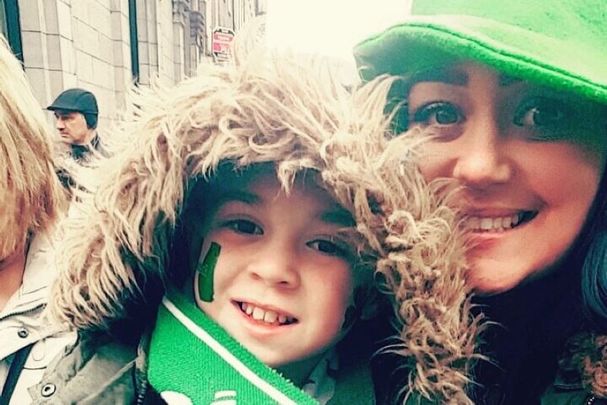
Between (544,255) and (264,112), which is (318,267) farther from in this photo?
(544,255)

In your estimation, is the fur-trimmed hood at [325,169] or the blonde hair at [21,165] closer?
the fur-trimmed hood at [325,169]

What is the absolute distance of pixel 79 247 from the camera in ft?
3.54

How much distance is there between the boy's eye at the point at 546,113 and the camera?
944 millimetres

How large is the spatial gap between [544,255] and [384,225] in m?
0.28

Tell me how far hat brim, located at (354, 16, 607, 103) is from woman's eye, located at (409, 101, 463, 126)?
2.8 inches

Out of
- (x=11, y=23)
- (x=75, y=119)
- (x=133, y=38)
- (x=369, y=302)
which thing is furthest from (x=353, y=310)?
(x=133, y=38)

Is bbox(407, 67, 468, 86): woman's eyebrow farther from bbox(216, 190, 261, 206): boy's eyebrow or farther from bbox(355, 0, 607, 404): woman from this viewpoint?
bbox(216, 190, 261, 206): boy's eyebrow

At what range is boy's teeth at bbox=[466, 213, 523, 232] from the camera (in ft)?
3.23

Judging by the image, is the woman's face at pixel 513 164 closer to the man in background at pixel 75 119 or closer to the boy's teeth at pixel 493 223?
the boy's teeth at pixel 493 223

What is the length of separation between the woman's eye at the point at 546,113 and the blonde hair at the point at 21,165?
114cm

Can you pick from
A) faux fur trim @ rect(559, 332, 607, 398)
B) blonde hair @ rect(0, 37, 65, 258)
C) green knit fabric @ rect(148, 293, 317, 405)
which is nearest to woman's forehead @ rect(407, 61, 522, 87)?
faux fur trim @ rect(559, 332, 607, 398)

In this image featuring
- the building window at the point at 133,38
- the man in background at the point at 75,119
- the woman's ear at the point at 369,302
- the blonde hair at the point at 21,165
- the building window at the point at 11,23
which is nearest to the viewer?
the woman's ear at the point at 369,302

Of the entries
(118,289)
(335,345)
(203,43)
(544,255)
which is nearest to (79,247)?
(118,289)

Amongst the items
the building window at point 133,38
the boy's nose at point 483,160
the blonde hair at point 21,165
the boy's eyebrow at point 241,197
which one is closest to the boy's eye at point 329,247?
the boy's eyebrow at point 241,197
